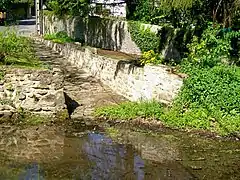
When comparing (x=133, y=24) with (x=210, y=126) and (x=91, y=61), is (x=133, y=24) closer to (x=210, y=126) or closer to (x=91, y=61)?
(x=91, y=61)

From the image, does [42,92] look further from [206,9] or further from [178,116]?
[206,9]

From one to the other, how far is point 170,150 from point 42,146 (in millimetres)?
2574

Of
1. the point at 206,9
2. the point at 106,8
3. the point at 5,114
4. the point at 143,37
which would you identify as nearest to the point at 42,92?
the point at 5,114

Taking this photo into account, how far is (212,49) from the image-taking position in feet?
40.0

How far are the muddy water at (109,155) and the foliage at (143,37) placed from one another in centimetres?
1095

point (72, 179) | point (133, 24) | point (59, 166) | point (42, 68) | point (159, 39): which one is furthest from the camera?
point (133, 24)

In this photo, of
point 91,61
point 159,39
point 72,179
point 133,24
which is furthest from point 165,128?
point 133,24

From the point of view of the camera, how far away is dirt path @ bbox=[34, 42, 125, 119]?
1206 centimetres

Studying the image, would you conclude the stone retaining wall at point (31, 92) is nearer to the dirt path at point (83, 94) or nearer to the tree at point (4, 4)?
the dirt path at point (83, 94)

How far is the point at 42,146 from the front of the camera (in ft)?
30.6

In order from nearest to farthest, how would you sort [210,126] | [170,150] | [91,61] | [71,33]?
[170,150], [210,126], [91,61], [71,33]

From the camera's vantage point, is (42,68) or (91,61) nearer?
(42,68)

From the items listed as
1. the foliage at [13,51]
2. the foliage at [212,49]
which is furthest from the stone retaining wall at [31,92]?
the foliage at [212,49]

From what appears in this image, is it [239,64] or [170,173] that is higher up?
[239,64]
